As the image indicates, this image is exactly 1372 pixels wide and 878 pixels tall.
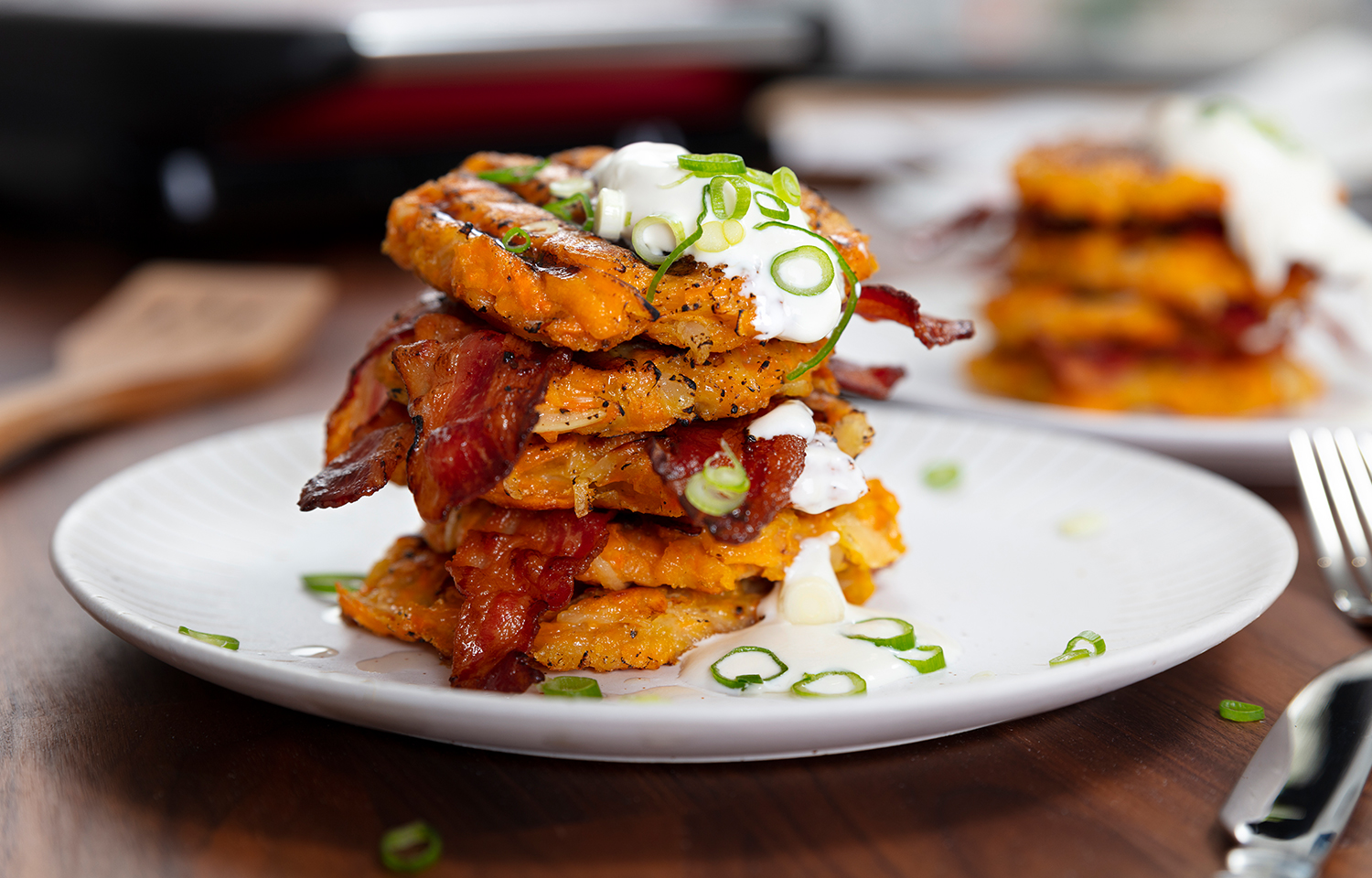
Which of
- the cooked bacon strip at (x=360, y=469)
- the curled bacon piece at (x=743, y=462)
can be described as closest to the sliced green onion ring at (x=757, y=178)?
the curled bacon piece at (x=743, y=462)

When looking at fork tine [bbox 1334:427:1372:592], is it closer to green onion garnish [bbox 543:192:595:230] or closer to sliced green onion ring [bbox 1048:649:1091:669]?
sliced green onion ring [bbox 1048:649:1091:669]

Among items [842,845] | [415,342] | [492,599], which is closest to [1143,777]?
[842,845]

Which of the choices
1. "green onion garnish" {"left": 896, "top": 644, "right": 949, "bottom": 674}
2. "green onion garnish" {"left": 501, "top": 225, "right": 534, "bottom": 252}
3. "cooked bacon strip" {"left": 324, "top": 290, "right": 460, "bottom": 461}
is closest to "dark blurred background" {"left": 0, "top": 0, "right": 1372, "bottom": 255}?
"cooked bacon strip" {"left": 324, "top": 290, "right": 460, "bottom": 461}

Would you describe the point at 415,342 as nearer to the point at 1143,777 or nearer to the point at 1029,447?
the point at 1143,777

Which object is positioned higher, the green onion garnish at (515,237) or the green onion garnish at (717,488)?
the green onion garnish at (515,237)

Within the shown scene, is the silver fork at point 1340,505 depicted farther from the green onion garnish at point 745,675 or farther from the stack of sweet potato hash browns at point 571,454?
the green onion garnish at point 745,675

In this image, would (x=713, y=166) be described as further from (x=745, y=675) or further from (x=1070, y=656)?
(x=1070, y=656)
